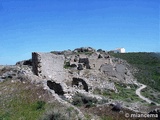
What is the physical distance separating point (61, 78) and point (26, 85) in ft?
18.2

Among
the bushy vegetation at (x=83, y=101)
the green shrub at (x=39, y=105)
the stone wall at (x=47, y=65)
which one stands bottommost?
the bushy vegetation at (x=83, y=101)

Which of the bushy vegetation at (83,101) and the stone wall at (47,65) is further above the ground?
the stone wall at (47,65)

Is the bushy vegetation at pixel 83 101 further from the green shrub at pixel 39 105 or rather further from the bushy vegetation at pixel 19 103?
the green shrub at pixel 39 105

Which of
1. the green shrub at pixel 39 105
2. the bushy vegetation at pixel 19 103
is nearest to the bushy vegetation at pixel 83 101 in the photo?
the bushy vegetation at pixel 19 103

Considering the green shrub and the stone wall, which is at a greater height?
the stone wall

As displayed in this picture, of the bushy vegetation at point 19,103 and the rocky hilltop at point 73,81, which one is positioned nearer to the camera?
the bushy vegetation at point 19,103

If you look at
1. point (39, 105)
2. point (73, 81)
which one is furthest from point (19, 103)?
point (73, 81)

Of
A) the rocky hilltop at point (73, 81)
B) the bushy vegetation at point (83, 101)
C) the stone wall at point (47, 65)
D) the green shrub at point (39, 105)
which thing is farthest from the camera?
the stone wall at point (47, 65)

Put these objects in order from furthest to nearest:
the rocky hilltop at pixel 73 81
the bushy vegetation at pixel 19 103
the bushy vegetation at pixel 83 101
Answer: the rocky hilltop at pixel 73 81 < the bushy vegetation at pixel 83 101 < the bushy vegetation at pixel 19 103

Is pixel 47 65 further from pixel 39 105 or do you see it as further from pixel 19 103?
pixel 39 105

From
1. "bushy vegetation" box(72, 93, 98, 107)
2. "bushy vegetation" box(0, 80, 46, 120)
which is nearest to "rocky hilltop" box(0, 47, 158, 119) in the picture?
"bushy vegetation" box(72, 93, 98, 107)

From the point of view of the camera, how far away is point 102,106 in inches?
551

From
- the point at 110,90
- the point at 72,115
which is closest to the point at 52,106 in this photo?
the point at 72,115

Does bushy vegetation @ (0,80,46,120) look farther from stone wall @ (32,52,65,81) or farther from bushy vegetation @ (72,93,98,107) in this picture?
stone wall @ (32,52,65,81)
